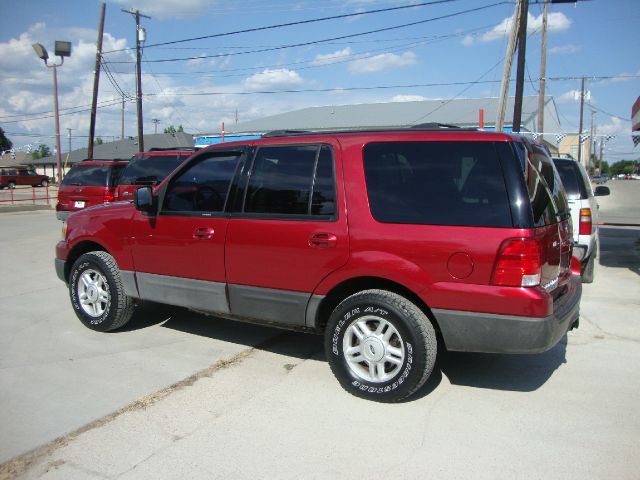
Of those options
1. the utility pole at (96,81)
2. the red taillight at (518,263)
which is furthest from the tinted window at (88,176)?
the utility pole at (96,81)

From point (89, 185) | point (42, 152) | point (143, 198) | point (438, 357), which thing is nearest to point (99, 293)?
point (143, 198)

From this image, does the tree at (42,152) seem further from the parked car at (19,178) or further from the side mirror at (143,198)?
the side mirror at (143,198)

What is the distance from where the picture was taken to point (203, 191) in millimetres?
4789

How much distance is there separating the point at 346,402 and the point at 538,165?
2.15m

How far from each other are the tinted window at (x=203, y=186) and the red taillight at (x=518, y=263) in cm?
230

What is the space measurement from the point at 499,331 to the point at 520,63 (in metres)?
15.3

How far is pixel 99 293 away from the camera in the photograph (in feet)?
18.0

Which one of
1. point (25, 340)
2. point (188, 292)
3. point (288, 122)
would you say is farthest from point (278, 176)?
point (288, 122)

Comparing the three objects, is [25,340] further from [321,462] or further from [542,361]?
[542,361]

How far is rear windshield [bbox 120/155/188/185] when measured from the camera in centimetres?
1160

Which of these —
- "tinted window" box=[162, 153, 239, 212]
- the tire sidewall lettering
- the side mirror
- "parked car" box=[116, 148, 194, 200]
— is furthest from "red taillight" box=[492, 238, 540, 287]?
"parked car" box=[116, 148, 194, 200]

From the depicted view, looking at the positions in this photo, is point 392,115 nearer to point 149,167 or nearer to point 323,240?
point 149,167

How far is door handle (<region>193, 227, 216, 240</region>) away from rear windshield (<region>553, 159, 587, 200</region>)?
5034mm

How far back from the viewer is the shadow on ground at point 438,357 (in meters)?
4.35
